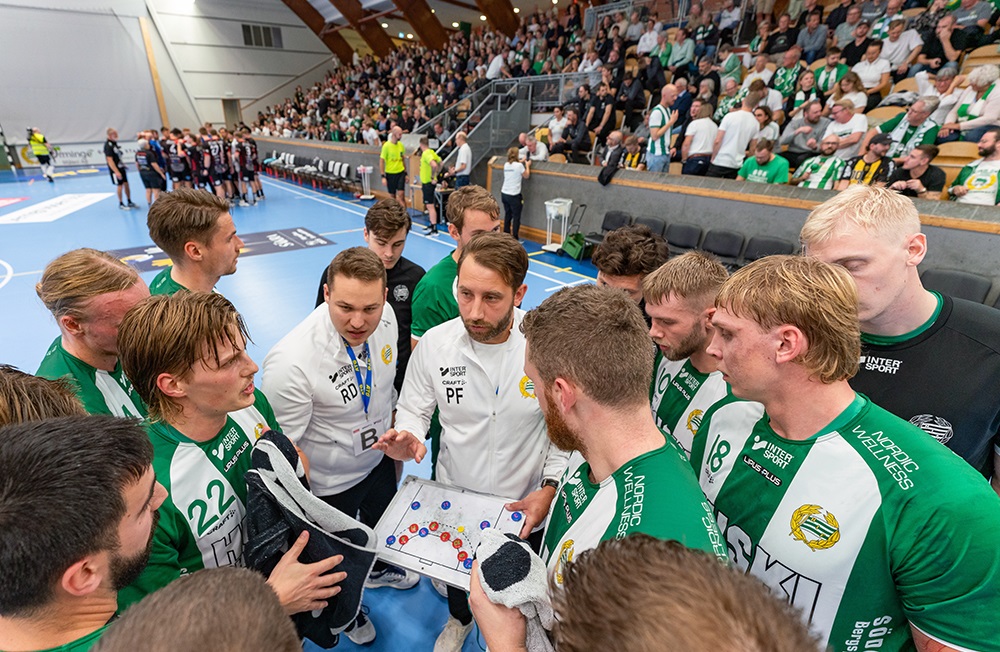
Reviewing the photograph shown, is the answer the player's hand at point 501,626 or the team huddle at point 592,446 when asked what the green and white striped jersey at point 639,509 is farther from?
the player's hand at point 501,626

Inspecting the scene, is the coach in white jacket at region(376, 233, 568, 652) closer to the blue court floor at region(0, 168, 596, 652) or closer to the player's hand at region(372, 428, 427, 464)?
the player's hand at region(372, 428, 427, 464)

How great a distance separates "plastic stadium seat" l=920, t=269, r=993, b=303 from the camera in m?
5.05

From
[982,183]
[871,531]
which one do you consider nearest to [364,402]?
[871,531]

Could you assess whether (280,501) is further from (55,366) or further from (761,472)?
(761,472)

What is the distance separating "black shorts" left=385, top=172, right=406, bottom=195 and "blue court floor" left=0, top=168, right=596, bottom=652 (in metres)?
1.36

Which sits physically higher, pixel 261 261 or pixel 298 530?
pixel 298 530

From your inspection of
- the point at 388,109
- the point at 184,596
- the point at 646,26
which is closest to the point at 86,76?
the point at 388,109

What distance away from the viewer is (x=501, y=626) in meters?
1.05

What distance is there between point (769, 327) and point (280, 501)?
5.28 ft

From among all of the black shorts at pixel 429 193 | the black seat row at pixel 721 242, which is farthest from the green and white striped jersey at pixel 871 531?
the black shorts at pixel 429 193

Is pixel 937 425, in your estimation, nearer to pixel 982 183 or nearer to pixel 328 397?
pixel 328 397

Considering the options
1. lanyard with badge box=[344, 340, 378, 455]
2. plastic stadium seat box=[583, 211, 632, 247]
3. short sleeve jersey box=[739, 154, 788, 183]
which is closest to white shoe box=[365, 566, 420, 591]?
lanyard with badge box=[344, 340, 378, 455]

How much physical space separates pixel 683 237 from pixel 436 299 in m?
6.08

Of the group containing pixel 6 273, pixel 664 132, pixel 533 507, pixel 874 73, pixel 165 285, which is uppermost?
pixel 874 73
